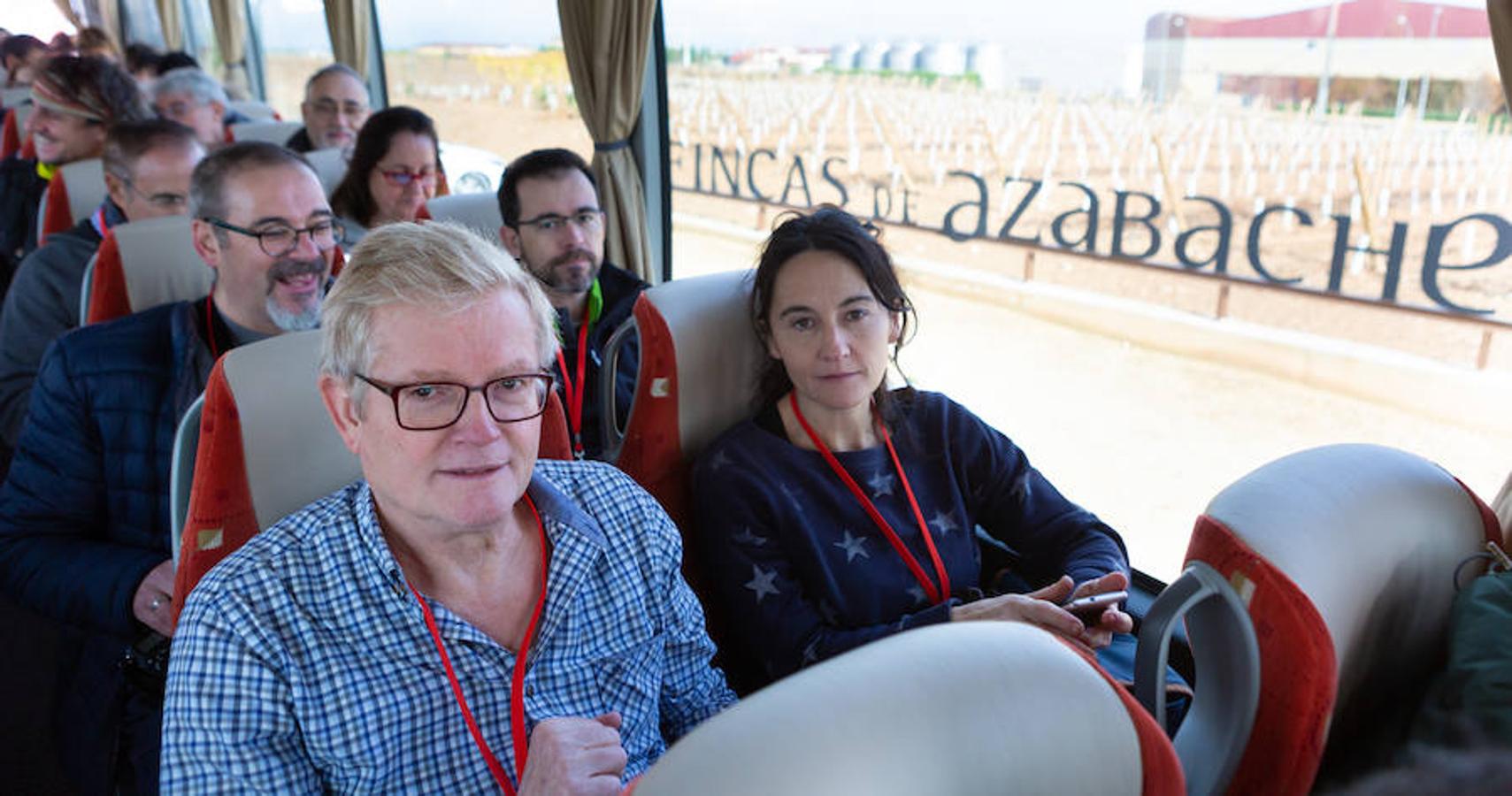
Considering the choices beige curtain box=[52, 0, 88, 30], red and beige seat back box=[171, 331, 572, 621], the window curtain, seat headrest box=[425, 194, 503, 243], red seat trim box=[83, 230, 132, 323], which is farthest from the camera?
the window curtain

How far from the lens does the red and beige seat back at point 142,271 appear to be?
223 centimetres

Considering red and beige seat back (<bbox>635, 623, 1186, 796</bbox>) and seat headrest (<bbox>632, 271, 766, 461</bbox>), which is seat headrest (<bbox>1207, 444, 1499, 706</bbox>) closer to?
red and beige seat back (<bbox>635, 623, 1186, 796</bbox>)

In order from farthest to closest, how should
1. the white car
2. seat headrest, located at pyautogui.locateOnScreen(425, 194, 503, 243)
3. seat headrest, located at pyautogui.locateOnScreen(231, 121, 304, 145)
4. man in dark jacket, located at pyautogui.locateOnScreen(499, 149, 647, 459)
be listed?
the white car
seat headrest, located at pyautogui.locateOnScreen(231, 121, 304, 145)
seat headrest, located at pyautogui.locateOnScreen(425, 194, 503, 243)
man in dark jacket, located at pyautogui.locateOnScreen(499, 149, 647, 459)

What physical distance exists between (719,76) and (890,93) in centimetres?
90

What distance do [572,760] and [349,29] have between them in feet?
20.8

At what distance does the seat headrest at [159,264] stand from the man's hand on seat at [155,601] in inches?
34.6

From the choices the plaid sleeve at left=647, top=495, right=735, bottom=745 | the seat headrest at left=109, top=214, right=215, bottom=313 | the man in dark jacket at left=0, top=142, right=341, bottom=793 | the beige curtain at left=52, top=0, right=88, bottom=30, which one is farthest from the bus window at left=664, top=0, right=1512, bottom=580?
the beige curtain at left=52, top=0, right=88, bottom=30

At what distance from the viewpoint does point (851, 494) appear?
5.78 feet

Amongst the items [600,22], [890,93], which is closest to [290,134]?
[600,22]

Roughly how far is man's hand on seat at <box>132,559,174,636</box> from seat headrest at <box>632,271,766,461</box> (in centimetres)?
89

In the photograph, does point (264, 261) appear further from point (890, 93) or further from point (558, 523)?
point (890, 93)

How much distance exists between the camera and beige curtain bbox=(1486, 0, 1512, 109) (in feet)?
4.92

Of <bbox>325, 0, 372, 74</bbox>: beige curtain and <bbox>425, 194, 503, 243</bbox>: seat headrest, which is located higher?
<bbox>325, 0, 372, 74</bbox>: beige curtain

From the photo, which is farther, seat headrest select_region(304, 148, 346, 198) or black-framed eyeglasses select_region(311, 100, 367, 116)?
black-framed eyeglasses select_region(311, 100, 367, 116)
